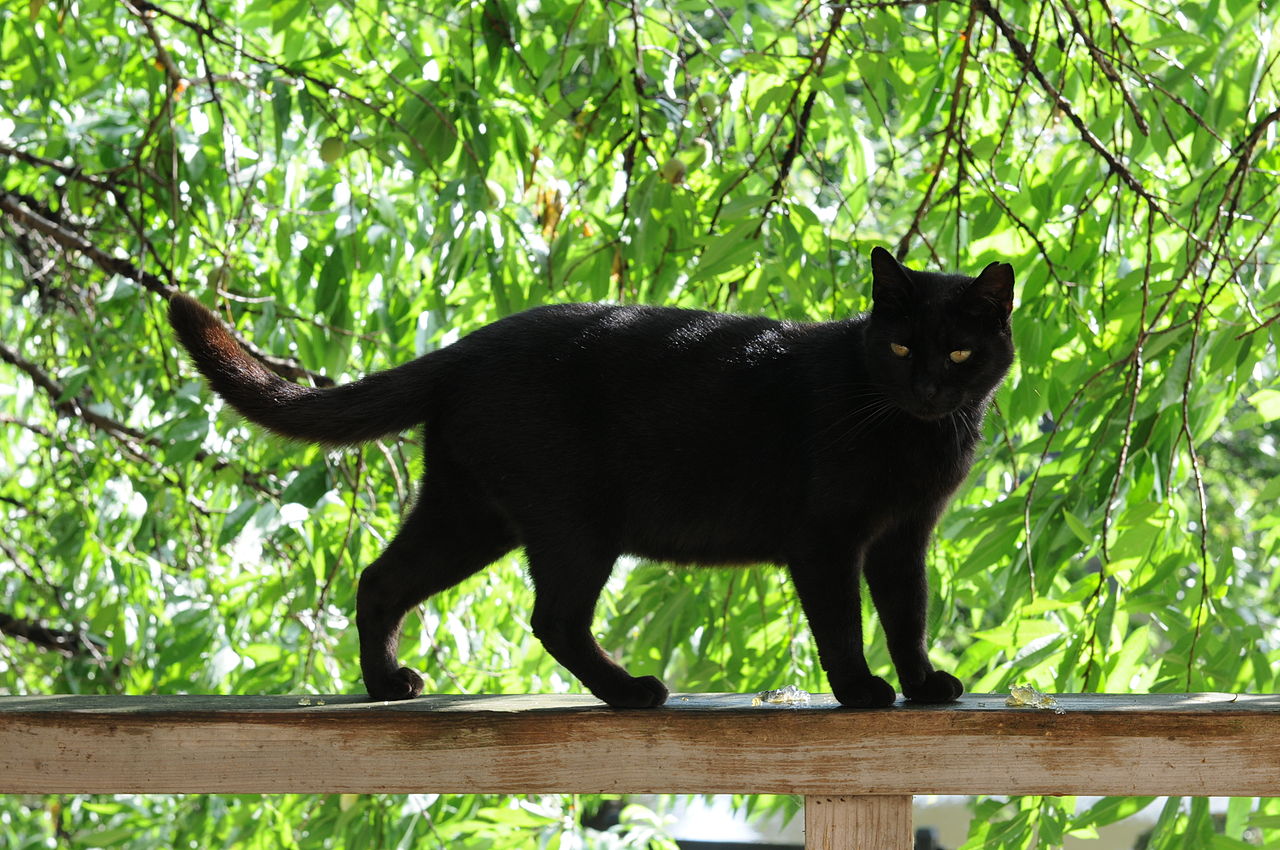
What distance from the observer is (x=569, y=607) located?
1762mm

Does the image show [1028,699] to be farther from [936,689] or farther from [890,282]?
[890,282]

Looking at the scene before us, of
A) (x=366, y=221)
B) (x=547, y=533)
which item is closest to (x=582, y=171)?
(x=366, y=221)

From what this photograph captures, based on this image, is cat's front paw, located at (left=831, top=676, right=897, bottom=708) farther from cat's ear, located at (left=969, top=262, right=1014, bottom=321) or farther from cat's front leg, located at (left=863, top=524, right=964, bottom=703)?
cat's ear, located at (left=969, top=262, right=1014, bottom=321)

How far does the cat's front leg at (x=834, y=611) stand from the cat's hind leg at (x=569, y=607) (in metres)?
0.23

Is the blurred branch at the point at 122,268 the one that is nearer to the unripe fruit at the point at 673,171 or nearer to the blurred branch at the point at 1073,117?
the unripe fruit at the point at 673,171

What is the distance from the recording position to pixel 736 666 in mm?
2553

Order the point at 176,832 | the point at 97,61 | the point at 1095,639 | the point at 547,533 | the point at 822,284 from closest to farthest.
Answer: the point at 547,533 < the point at 1095,639 < the point at 822,284 < the point at 176,832 < the point at 97,61

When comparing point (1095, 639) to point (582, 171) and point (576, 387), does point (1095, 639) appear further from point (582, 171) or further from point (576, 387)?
point (582, 171)

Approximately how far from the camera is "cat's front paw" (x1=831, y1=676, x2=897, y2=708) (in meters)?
1.63

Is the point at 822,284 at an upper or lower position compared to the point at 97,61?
lower

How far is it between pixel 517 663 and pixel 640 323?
63.3 inches

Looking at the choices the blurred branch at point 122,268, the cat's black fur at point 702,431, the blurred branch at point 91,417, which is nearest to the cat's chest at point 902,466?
the cat's black fur at point 702,431

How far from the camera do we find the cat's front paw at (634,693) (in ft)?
5.59

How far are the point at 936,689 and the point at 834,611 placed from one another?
0.20 meters
